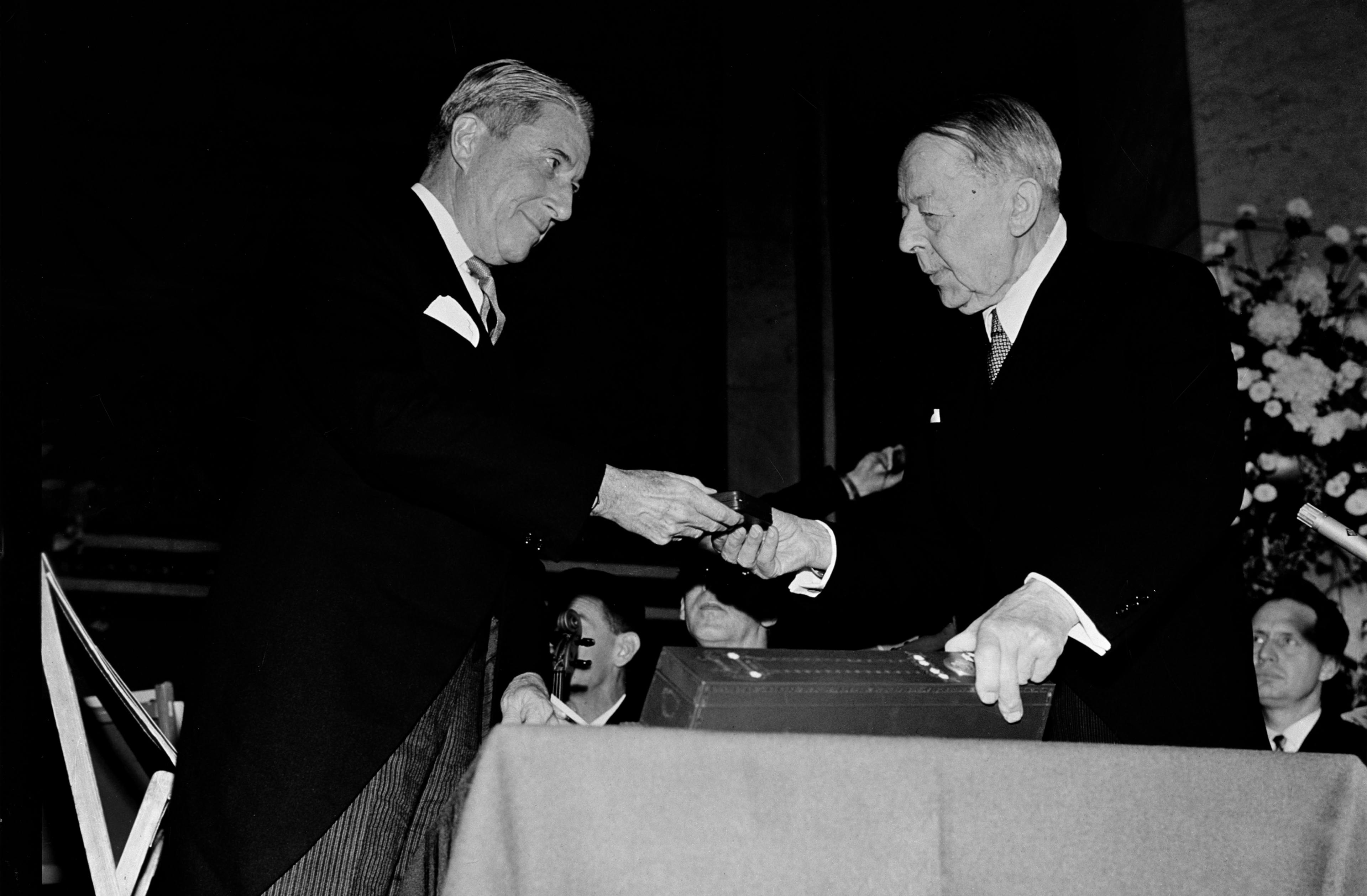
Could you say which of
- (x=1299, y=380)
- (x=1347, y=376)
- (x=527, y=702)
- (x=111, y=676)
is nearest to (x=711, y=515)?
(x=527, y=702)

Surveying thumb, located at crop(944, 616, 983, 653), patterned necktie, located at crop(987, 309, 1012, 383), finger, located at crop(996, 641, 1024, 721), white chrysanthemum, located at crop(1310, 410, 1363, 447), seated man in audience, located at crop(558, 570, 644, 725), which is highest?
patterned necktie, located at crop(987, 309, 1012, 383)

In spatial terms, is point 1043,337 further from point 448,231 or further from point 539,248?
point 539,248

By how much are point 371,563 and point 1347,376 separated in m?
2.77

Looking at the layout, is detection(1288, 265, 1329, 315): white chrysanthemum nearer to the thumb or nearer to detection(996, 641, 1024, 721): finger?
the thumb

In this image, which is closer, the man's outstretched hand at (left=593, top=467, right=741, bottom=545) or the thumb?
the thumb

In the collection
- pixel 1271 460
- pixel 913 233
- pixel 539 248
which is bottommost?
pixel 1271 460

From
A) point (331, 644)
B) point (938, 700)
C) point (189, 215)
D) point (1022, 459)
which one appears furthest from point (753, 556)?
point (189, 215)

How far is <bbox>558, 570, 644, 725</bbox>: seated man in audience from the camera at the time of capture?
12.3ft

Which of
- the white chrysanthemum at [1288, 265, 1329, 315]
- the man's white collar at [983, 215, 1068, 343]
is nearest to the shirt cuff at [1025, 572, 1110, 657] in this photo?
the man's white collar at [983, 215, 1068, 343]

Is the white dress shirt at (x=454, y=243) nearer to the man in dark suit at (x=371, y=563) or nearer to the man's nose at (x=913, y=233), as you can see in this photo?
the man in dark suit at (x=371, y=563)

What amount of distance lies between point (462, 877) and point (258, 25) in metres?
5.55

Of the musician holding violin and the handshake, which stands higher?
the handshake

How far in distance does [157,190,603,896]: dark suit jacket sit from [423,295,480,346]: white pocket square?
2cm

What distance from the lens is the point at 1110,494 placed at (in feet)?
5.67
